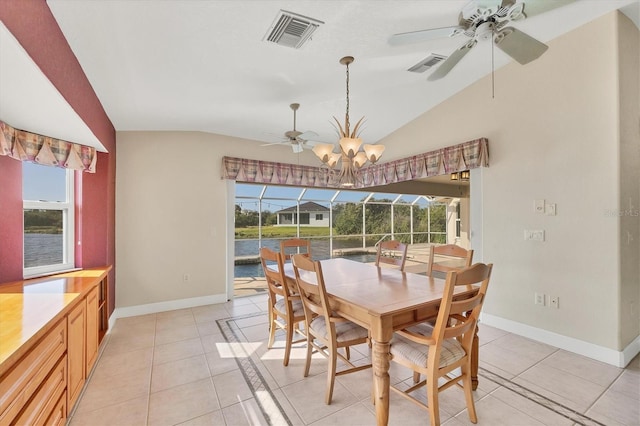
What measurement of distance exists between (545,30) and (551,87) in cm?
54

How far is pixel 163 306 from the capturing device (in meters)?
3.90

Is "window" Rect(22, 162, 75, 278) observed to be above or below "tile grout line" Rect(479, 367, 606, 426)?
above

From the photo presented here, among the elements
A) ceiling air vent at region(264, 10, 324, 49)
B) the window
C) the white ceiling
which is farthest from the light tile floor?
ceiling air vent at region(264, 10, 324, 49)

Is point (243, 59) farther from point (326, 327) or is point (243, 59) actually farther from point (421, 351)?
point (421, 351)

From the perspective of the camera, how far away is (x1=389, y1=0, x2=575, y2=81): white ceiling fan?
155 cm

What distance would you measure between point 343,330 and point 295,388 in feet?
1.94

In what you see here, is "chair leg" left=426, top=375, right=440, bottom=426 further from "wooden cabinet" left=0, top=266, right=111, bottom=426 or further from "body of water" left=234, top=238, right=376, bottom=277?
"body of water" left=234, top=238, right=376, bottom=277

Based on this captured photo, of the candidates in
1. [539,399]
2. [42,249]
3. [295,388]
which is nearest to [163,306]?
[42,249]

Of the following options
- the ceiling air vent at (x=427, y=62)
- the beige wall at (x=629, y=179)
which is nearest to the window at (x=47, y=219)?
the ceiling air vent at (x=427, y=62)

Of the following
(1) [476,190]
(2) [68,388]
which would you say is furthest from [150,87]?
(1) [476,190]

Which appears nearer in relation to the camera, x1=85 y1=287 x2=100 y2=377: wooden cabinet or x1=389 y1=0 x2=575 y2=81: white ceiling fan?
x1=389 y1=0 x2=575 y2=81: white ceiling fan

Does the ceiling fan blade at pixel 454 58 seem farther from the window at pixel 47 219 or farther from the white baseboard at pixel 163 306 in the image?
the white baseboard at pixel 163 306

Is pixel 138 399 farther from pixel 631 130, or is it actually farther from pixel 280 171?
pixel 631 130

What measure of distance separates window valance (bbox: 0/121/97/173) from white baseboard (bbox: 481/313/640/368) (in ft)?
16.2
